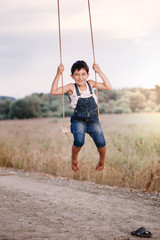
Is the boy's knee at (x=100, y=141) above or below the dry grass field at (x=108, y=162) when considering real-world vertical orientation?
above

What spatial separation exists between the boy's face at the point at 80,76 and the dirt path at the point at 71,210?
2.92m

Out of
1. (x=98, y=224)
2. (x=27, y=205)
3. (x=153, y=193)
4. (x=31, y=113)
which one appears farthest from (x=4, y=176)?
(x=31, y=113)

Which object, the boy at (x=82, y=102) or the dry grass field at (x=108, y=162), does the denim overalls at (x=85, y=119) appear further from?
the dry grass field at (x=108, y=162)

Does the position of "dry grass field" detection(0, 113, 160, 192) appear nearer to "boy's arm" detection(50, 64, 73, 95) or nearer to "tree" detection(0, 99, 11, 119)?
"boy's arm" detection(50, 64, 73, 95)

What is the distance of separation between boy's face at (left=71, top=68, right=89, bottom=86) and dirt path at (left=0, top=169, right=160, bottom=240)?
292 cm

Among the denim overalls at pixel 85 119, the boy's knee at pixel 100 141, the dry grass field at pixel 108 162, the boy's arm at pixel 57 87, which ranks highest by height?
the boy's arm at pixel 57 87

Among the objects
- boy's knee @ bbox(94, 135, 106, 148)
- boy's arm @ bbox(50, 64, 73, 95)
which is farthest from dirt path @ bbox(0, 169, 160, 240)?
boy's arm @ bbox(50, 64, 73, 95)

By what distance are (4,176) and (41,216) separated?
5316 mm

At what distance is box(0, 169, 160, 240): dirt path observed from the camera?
6.94 m

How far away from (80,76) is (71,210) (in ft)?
14.6

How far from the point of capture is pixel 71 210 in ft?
28.6

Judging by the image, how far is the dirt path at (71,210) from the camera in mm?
6938

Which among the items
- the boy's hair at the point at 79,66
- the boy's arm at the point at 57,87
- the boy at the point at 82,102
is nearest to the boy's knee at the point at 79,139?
the boy at the point at 82,102

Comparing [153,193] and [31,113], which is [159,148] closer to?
Result: [153,193]
